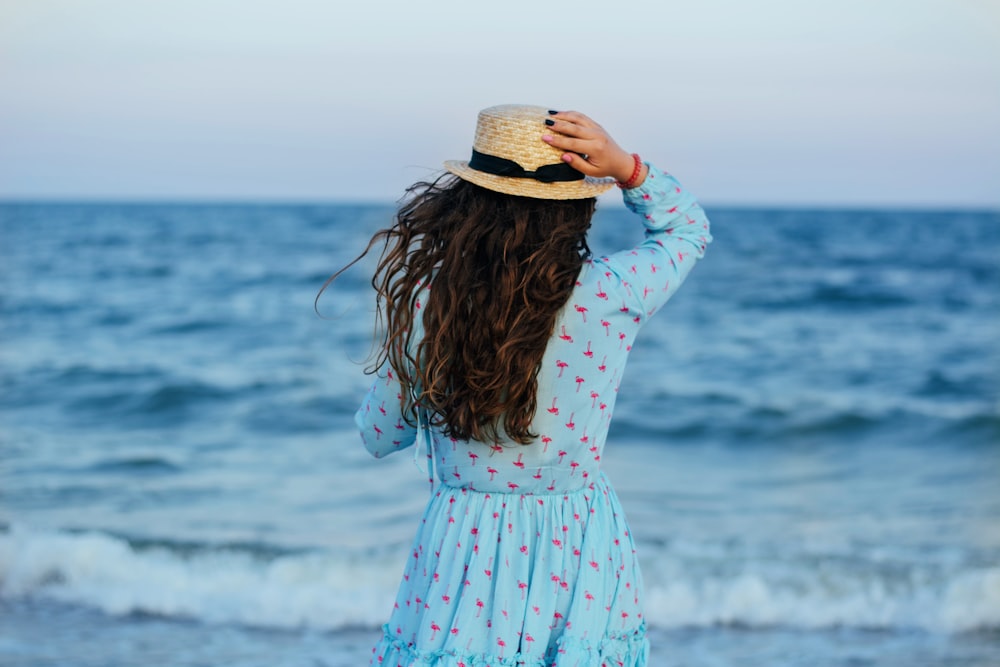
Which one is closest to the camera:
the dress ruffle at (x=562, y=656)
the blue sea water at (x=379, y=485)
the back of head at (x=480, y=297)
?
the back of head at (x=480, y=297)

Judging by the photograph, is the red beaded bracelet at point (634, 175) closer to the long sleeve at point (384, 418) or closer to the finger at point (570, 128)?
the finger at point (570, 128)

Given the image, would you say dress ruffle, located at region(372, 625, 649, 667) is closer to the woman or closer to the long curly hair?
the woman

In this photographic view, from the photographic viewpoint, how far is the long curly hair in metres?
1.70

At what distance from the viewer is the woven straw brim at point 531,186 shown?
1711 mm

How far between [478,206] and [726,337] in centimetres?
975

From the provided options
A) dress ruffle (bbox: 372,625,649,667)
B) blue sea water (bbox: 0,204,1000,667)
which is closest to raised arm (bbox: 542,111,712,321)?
dress ruffle (bbox: 372,625,649,667)

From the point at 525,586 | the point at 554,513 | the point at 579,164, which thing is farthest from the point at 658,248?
the point at 525,586

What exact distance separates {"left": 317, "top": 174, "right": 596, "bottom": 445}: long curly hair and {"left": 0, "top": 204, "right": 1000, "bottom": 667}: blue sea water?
0.77 meters

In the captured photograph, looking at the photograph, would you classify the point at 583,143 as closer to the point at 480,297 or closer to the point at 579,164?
the point at 579,164

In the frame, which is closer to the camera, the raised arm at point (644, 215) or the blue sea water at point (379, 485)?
the raised arm at point (644, 215)

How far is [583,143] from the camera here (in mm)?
1752

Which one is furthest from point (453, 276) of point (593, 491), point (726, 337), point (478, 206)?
point (726, 337)

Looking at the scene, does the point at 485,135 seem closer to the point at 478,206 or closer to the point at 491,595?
the point at 478,206

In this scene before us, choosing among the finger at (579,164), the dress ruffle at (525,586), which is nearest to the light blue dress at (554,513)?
the dress ruffle at (525,586)
